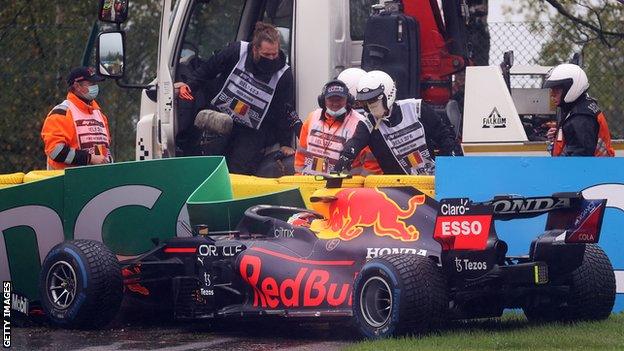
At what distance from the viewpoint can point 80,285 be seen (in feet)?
32.9

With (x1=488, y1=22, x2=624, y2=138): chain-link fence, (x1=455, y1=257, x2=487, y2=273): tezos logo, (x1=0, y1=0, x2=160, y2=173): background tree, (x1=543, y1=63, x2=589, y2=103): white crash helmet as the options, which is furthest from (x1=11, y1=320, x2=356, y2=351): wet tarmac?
(x1=0, y1=0, x2=160, y2=173): background tree

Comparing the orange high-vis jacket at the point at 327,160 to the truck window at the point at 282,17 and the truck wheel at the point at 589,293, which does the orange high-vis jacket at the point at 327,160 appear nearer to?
the truck window at the point at 282,17

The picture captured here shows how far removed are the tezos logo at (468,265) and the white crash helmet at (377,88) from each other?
257cm

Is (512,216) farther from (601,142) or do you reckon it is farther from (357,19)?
(357,19)

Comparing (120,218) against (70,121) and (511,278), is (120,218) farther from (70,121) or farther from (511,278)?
(511,278)

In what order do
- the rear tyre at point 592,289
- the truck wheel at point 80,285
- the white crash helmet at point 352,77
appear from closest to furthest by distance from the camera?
the rear tyre at point 592,289 → the truck wheel at point 80,285 → the white crash helmet at point 352,77

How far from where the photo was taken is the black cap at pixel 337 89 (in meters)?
11.4

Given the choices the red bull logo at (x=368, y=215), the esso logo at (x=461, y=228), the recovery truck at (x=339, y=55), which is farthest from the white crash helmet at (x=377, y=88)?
the esso logo at (x=461, y=228)

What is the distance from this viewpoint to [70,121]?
1258 centimetres

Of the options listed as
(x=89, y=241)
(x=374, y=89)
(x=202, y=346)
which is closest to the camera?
(x=202, y=346)

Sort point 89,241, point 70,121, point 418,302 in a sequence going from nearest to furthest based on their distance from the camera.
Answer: point 418,302 < point 89,241 < point 70,121

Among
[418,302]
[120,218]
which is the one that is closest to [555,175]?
[418,302]

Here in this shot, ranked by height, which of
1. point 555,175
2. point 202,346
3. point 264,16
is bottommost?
point 202,346

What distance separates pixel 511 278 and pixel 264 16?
4.63m
